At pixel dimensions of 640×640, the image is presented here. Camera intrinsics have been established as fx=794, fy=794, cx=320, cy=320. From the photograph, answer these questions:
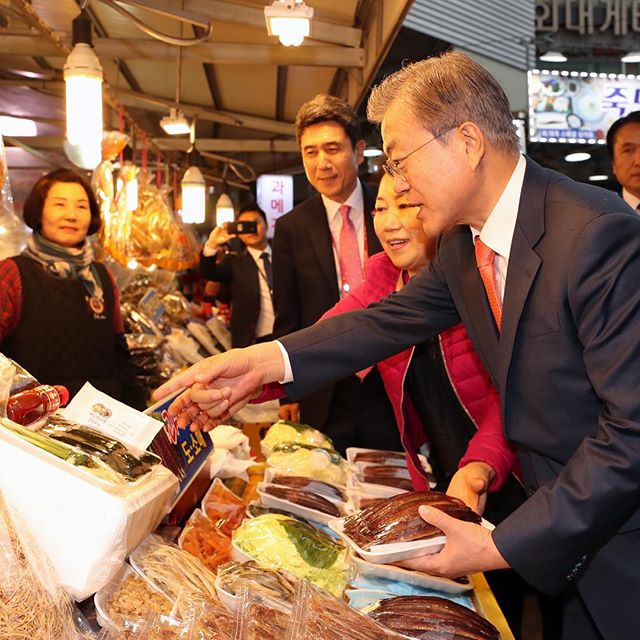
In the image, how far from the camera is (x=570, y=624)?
6.52ft

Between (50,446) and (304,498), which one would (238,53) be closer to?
(304,498)

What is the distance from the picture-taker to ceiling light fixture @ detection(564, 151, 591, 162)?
11477 mm

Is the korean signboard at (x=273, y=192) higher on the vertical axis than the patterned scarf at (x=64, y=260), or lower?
higher

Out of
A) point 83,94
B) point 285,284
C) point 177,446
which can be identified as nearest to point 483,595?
point 177,446

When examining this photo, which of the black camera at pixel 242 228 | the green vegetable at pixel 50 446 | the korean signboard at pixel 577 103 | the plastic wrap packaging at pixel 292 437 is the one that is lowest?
the plastic wrap packaging at pixel 292 437

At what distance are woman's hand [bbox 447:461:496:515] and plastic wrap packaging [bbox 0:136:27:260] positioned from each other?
4.97ft

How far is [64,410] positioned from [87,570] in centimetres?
45

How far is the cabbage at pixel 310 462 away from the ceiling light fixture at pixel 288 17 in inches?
71.5

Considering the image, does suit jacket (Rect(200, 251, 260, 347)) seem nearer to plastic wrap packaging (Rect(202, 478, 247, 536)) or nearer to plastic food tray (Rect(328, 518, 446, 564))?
plastic wrap packaging (Rect(202, 478, 247, 536))

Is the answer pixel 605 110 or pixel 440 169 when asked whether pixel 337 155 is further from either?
pixel 605 110

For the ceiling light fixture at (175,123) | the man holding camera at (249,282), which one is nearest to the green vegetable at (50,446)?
the man holding camera at (249,282)

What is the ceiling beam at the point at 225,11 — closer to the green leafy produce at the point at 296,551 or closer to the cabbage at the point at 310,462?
the cabbage at the point at 310,462

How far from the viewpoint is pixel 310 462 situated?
8.79 feet

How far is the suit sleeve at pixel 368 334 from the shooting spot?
2.20 meters
